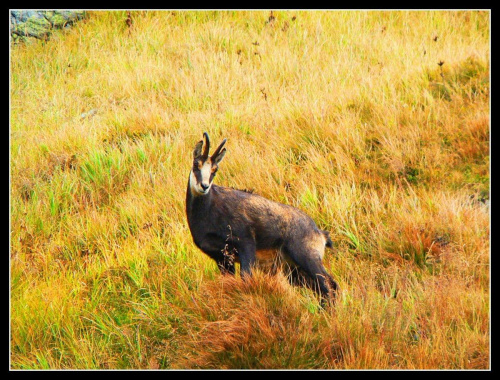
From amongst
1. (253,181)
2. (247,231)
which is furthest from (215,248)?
(253,181)

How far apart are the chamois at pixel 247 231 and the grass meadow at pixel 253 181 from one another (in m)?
0.29

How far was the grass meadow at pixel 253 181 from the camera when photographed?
5184 mm

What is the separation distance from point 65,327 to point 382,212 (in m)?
3.68

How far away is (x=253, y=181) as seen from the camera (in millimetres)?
7707

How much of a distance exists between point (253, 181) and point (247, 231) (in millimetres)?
1915

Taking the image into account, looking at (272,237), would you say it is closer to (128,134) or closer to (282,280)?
(282,280)

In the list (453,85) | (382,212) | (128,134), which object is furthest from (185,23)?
(382,212)

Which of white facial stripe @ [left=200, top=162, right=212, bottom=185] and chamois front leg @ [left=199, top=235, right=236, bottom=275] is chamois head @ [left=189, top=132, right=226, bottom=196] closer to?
white facial stripe @ [left=200, top=162, right=212, bottom=185]

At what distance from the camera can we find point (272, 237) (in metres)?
5.98

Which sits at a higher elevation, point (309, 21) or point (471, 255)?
point (309, 21)

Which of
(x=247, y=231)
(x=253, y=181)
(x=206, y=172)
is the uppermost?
(x=206, y=172)

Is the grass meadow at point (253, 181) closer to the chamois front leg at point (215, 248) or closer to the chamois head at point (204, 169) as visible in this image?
the chamois front leg at point (215, 248)

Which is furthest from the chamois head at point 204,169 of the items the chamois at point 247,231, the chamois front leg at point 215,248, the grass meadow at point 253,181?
the grass meadow at point 253,181

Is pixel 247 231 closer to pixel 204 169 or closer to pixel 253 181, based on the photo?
pixel 204 169
